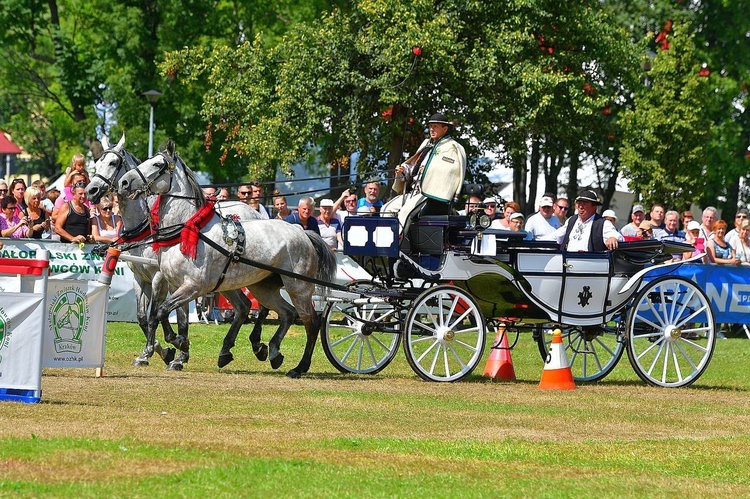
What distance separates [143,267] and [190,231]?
1.57m

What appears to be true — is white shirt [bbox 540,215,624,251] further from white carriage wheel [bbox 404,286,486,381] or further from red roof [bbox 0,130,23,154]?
red roof [bbox 0,130,23,154]

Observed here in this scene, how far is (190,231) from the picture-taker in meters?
13.9

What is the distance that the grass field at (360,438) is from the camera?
302 inches

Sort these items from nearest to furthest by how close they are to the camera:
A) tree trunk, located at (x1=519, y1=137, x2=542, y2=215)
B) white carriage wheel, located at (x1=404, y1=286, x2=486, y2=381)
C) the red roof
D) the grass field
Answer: the grass field
white carriage wheel, located at (x1=404, y1=286, x2=486, y2=381)
tree trunk, located at (x1=519, y1=137, x2=542, y2=215)
the red roof

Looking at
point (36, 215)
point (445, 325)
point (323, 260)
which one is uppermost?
point (36, 215)

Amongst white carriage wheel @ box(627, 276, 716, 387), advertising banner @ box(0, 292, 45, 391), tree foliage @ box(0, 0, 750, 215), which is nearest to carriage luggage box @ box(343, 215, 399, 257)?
white carriage wheel @ box(627, 276, 716, 387)

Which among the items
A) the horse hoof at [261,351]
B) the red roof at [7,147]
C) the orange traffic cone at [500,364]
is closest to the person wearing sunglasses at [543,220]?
the orange traffic cone at [500,364]

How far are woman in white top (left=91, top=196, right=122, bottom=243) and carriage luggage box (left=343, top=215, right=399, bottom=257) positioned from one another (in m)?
6.25

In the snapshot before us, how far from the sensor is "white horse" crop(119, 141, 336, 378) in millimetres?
13945

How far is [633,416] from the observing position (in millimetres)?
11430

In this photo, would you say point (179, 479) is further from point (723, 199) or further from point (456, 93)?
point (723, 199)

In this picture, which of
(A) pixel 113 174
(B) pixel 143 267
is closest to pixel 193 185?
(A) pixel 113 174

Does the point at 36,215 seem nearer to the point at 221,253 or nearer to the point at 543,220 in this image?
the point at 221,253

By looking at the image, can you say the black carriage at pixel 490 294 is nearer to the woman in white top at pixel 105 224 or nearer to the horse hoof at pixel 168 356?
the horse hoof at pixel 168 356
